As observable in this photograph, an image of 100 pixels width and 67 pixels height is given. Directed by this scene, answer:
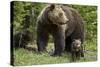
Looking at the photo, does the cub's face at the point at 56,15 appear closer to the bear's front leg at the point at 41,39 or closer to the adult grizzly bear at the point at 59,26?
the adult grizzly bear at the point at 59,26

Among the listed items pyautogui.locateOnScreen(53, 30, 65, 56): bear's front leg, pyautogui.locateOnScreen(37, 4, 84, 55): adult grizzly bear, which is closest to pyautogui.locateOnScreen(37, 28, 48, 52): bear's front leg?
pyautogui.locateOnScreen(37, 4, 84, 55): adult grizzly bear

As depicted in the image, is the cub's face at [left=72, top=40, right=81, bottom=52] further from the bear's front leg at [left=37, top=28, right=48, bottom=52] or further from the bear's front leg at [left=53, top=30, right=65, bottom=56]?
the bear's front leg at [left=37, top=28, right=48, bottom=52]

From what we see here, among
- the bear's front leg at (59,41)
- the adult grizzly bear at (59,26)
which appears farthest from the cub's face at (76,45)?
the bear's front leg at (59,41)

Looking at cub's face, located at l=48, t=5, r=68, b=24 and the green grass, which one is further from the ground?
cub's face, located at l=48, t=5, r=68, b=24

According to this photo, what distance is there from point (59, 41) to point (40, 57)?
35 centimetres

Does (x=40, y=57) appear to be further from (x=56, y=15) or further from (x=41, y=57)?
(x=56, y=15)

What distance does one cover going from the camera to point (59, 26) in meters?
2.89

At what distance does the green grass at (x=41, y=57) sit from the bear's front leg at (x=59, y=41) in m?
0.07

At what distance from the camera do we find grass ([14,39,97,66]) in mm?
2658

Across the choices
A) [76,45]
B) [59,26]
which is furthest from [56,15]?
[76,45]

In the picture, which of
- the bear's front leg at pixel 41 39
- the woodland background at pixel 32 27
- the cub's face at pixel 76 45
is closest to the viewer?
the woodland background at pixel 32 27

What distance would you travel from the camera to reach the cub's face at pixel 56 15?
2850mm

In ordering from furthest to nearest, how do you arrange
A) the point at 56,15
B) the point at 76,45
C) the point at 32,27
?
the point at 76,45 → the point at 56,15 → the point at 32,27

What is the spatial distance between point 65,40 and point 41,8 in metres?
0.56
